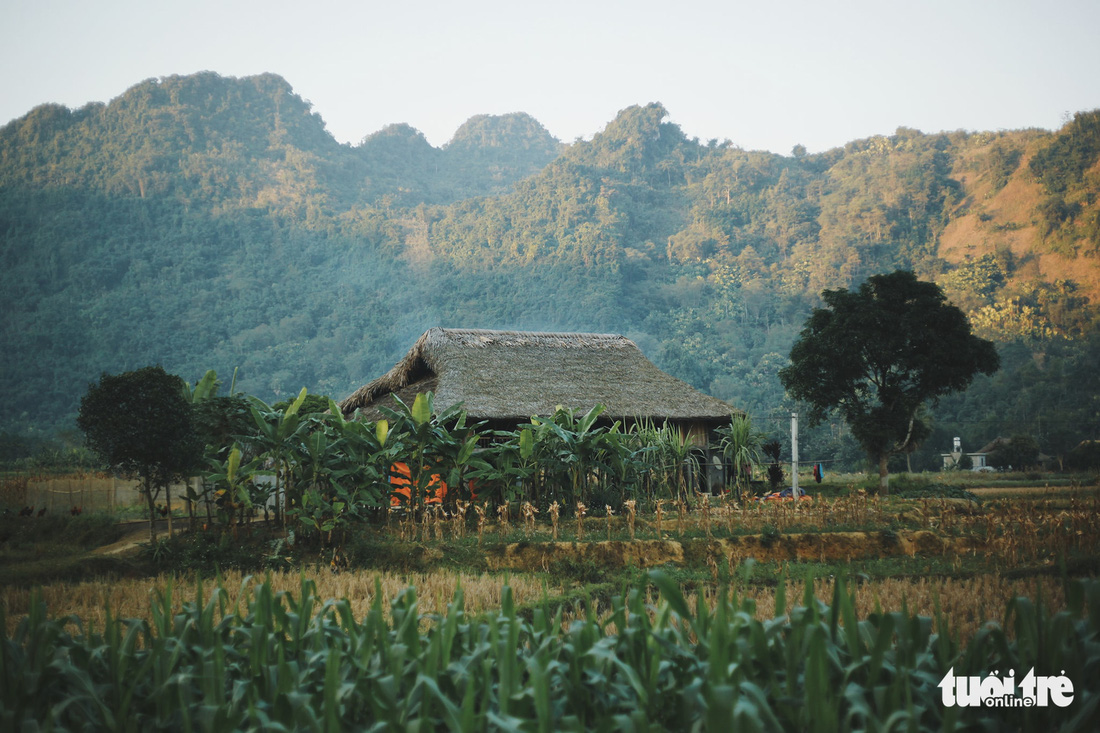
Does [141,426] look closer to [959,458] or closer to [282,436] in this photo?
[282,436]

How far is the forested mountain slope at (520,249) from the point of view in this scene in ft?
146

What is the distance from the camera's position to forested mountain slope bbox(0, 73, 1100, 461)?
44625 mm

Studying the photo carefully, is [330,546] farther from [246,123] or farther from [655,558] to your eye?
[246,123]

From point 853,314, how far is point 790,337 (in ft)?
104

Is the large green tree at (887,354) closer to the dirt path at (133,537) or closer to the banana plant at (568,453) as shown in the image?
the banana plant at (568,453)

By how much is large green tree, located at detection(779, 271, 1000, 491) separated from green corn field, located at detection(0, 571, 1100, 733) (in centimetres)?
1479

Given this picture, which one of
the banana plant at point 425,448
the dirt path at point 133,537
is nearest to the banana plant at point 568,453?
the banana plant at point 425,448

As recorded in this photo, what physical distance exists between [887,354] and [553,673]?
1570cm

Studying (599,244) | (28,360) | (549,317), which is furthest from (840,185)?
(28,360)

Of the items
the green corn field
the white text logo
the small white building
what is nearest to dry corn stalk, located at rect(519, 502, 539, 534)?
the green corn field

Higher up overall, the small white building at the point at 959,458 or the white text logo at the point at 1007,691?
the white text logo at the point at 1007,691

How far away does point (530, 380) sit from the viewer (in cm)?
1452

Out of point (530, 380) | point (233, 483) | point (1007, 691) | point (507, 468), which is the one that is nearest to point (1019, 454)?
point (530, 380)

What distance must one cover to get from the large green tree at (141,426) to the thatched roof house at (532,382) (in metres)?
5.00
